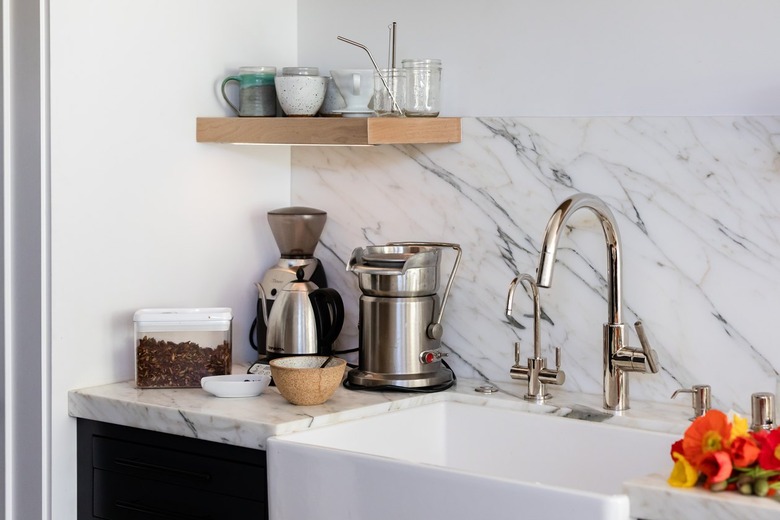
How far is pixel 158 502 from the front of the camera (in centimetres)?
195

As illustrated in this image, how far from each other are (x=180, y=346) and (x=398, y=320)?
0.43 metres

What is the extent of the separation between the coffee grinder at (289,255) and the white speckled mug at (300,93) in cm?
23

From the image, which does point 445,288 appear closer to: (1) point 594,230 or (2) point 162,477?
(1) point 594,230

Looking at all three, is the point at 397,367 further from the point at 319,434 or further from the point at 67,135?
the point at 67,135

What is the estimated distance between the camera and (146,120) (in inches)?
84.7

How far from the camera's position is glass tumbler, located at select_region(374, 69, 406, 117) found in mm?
2119

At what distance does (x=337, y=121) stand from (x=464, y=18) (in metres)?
0.35

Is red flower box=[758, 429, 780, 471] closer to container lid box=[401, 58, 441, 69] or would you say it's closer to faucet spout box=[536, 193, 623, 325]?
faucet spout box=[536, 193, 623, 325]

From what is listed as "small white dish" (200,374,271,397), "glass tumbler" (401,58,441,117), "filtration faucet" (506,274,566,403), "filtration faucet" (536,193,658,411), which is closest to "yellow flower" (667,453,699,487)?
"filtration faucet" (536,193,658,411)

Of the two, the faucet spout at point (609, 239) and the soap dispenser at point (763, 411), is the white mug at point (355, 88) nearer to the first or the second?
the faucet spout at point (609, 239)

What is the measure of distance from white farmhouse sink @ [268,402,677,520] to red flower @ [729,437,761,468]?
152 millimetres

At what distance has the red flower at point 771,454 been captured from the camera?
1371 mm

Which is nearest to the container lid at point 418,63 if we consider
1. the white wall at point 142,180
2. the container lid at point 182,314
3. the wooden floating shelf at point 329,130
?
the wooden floating shelf at point 329,130

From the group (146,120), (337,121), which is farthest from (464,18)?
(146,120)
